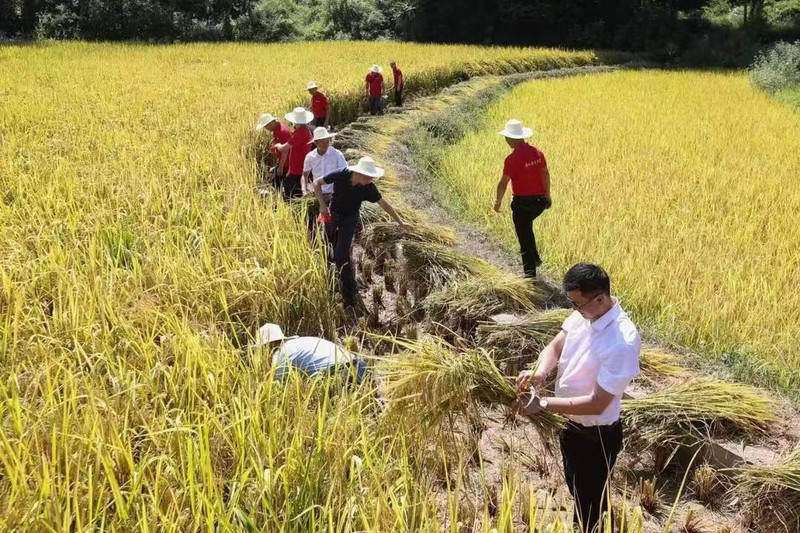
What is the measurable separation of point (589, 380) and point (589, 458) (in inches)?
11.0

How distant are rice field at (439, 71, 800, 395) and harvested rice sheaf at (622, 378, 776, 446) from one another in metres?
0.42

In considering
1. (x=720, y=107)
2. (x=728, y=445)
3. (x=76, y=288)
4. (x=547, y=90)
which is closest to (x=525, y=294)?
(x=728, y=445)

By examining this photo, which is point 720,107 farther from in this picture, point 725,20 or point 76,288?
point 725,20

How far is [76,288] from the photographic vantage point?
2713mm

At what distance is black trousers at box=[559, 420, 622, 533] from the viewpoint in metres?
2.01

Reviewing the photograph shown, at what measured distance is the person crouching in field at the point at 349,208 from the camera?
3.86 metres

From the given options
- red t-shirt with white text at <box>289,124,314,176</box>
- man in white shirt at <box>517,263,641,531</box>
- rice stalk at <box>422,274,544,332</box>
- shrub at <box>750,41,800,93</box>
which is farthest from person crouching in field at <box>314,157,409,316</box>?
shrub at <box>750,41,800,93</box>

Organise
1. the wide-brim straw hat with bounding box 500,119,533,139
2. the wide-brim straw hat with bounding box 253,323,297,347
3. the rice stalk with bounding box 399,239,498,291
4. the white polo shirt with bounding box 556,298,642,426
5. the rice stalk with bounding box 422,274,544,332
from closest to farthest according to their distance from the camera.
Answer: the white polo shirt with bounding box 556,298,642,426, the wide-brim straw hat with bounding box 253,323,297,347, the rice stalk with bounding box 422,274,544,332, the wide-brim straw hat with bounding box 500,119,533,139, the rice stalk with bounding box 399,239,498,291

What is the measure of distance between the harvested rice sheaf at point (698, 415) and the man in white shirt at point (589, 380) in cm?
67

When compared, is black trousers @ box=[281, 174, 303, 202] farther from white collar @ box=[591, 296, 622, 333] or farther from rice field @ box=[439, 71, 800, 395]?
white collar @ box=[591, 296, 622, 333]

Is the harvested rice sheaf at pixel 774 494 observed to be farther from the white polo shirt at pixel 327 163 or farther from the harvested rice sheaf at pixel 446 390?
the white polo shirt at pixel 327 163

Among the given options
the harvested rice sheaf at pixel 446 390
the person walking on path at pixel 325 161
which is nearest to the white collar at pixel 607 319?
the harvested rice sheaf at pixel 446 390

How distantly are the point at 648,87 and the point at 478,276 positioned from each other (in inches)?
499

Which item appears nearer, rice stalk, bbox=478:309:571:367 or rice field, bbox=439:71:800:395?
rice stalk, bbox=478:309:571:367
